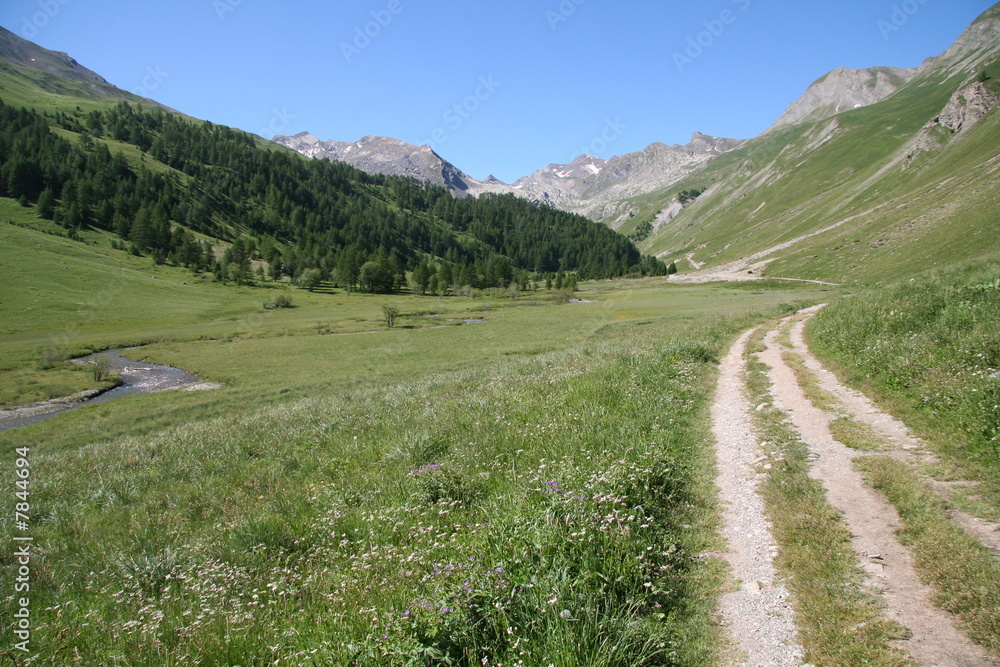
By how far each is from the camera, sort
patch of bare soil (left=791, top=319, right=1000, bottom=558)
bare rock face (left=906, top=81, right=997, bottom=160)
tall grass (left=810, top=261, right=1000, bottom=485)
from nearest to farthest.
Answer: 1. patch of bare soil (left=791, top=319, right=1000, bottom=558)
2. tall grass (left=810, top=261, right=1000, bottom=485)
3. bare rock face (left=906, top=81, right=997, bottom=160)

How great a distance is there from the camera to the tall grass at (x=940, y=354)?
8.04 metres

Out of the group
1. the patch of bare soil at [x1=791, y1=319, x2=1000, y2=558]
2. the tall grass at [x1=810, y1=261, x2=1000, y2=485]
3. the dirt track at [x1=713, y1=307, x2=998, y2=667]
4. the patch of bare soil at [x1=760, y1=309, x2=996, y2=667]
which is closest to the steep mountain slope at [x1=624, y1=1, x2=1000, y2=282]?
the tall grass at [x1=810, y1=261, x2=1000, y2=485]

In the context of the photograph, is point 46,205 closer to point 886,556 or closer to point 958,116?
point 886,556

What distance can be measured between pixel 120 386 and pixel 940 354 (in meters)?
61.3

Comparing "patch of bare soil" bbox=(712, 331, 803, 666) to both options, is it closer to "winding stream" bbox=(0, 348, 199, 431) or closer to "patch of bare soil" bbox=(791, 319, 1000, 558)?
"patch of bare soil" bbox=(791, 319, 1000, 558)

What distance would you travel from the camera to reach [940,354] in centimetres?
1145

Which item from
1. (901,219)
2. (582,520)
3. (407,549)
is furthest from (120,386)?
(901,219)

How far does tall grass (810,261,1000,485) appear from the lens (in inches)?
316

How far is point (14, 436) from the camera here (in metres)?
28.4

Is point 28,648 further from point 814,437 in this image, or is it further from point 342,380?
point 342,380

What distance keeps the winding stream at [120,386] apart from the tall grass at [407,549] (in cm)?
3365

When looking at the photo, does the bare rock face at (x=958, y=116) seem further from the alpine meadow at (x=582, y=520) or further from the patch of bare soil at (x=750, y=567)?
the patch of bare soil at (x=750, y=567)

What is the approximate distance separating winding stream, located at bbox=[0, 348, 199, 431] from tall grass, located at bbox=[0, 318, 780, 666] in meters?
33.6

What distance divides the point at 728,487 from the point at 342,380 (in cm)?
3720
